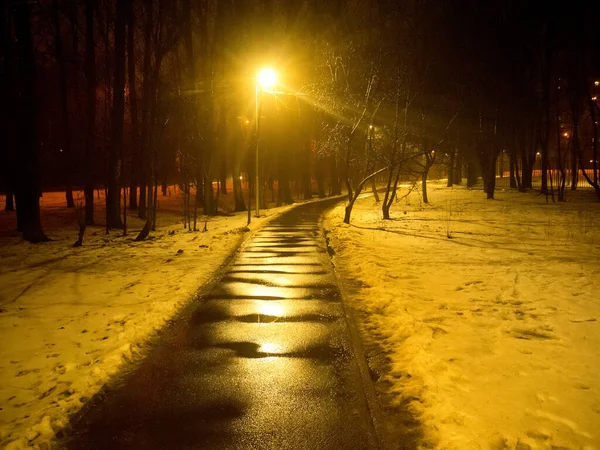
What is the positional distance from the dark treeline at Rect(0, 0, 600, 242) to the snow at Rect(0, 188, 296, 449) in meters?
3.88

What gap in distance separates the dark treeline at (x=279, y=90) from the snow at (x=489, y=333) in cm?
977

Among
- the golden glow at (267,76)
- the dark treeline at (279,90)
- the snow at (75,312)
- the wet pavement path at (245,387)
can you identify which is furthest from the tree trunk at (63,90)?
the wet pavement path at (245,387)

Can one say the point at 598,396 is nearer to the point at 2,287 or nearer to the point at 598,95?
the point at 2,287

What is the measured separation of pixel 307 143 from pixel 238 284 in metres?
33.9

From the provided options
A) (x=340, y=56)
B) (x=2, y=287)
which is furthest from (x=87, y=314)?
(x=340, y=56)

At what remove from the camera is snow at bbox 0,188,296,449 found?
4.45m

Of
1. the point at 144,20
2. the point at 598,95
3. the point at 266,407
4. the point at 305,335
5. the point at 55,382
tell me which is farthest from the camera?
the point at 598,95

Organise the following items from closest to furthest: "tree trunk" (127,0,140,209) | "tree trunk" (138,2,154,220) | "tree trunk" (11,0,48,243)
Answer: "tree trunk" (11,0,48,243) < "tree trunk" (138,2,154,220) < "tree trunk" (127,0,140,209)

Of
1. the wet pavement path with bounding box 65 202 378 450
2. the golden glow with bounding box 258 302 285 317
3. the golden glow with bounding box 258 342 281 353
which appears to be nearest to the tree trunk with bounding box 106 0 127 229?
the wet pavement path with bounding box 65 202 378 450

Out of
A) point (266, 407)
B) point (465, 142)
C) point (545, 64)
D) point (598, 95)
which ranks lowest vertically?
point (266, 407)

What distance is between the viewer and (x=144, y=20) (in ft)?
61.8

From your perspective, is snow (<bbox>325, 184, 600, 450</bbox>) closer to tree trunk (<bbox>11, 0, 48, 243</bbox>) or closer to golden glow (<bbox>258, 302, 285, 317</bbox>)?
golden glow (<bbox>258, 302, 285, 317</bbox>)

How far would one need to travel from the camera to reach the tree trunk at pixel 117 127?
18.5 metres

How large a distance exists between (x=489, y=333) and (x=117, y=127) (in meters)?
17.9
